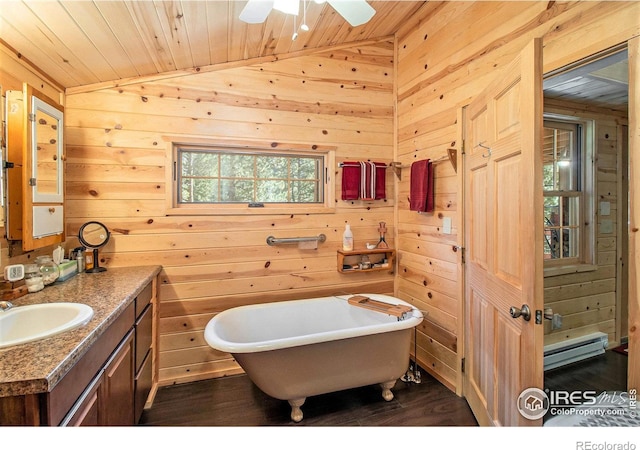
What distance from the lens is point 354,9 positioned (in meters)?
1.48

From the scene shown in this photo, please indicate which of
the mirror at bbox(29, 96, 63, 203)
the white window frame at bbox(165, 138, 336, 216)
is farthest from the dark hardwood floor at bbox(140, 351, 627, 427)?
the mirror at bbox(29, 96, 63, 203)

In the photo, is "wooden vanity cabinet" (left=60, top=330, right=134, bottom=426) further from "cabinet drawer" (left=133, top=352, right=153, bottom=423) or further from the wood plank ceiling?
the wood plank ceiling

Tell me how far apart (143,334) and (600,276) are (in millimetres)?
3758

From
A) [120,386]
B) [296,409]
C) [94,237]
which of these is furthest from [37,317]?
[296,409]

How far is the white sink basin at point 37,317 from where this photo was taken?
48.4 inches

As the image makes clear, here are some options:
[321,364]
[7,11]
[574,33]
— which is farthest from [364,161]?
[7,11]

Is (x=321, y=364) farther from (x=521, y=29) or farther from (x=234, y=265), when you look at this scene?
(x=521, y=29)

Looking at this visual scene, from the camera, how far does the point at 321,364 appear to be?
6.19 ft

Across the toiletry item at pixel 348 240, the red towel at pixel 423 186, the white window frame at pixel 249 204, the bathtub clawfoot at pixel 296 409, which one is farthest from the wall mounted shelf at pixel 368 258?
the bathtub clawfoot at pixel 296 409

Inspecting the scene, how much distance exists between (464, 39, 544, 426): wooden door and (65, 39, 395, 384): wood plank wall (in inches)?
42.7

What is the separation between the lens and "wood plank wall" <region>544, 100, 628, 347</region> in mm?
2598

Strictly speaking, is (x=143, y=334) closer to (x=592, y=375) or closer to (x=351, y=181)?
(x=351, y=181)

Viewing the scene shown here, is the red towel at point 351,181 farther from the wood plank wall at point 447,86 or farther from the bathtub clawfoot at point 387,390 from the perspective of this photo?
the bathtub clawfoot at point 387,390

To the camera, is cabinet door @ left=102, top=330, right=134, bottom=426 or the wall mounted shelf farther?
the wall mounted shelf
